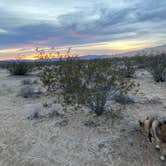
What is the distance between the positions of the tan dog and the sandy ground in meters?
0.24

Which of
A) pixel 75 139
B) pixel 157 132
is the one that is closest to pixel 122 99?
Result: pixel 75 139

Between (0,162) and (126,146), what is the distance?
261 cm

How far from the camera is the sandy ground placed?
668 cm

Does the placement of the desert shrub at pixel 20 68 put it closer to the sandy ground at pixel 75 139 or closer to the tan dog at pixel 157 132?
the sandy ground at pixel 75 139

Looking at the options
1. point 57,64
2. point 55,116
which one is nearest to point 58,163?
point 55,116

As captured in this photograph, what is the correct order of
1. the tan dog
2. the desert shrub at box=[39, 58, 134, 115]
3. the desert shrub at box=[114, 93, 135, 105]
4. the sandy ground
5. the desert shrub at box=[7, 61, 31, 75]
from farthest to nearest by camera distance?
the desert shrub at box=[7, 61, 31, 75] < the desert shrub at box=[114, 93, 135, 105] < the desert shrub at box=[39, 58, 134, 115] < the sandy ground < the tan dog

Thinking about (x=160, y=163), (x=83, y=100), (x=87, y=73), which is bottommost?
(x=160, y=163)

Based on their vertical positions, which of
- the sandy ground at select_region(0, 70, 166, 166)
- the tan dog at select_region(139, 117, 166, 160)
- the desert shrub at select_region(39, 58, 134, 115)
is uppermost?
the desert shrub at select_region(39, 58, 134, 115)

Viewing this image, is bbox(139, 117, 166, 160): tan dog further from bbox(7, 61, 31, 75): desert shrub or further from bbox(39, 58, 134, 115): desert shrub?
bbox(7, 61, 31, 75): desert shrub

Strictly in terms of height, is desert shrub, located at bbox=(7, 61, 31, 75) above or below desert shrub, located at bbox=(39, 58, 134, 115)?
below

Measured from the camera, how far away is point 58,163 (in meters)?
6.55

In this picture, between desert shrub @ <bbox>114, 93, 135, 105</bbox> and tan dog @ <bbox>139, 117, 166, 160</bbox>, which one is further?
desert shrub @ <bbox>114, 93, 135, 105</bbox>

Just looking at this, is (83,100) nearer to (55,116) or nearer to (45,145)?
(55,116)

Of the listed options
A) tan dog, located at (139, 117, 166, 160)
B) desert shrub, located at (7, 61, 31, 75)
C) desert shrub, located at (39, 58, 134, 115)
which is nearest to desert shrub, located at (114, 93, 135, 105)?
Result: desert shrub, located at (39, 58, 134, 115)
